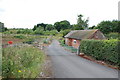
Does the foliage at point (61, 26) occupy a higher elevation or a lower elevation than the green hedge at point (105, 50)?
higher

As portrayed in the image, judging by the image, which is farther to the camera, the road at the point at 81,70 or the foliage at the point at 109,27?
the foliage at the point at 109,27

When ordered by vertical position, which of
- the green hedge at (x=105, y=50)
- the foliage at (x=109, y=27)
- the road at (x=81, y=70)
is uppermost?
the foliage at (x=109, y=27)

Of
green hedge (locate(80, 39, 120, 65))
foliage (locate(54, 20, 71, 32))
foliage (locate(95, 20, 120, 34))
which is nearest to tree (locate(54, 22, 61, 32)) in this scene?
foliage (locate(54, 20, 71, 32))

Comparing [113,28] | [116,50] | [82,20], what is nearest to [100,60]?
[116,50]

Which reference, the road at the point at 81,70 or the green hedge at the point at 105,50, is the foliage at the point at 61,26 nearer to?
the green hedge at the point at 105,50

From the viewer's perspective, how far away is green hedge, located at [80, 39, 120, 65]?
34.6 feet

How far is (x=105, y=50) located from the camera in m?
12.0

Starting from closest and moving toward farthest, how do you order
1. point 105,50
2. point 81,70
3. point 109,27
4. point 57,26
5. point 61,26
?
point 81,70
point 105,50
point 109,27
point 61,26
point 57,26

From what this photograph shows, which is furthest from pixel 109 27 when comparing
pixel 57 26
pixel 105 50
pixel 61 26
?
pixel 57 26

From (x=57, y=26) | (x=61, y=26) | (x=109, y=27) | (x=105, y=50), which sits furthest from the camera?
(x=57, y=26)

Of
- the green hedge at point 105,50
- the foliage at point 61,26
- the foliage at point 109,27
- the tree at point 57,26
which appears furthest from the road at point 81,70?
the tree at point 57,26

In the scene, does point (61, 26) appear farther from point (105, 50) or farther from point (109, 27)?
point (105, 50)

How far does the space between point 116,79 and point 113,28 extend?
3651cm

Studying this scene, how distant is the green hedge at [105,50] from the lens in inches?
415
